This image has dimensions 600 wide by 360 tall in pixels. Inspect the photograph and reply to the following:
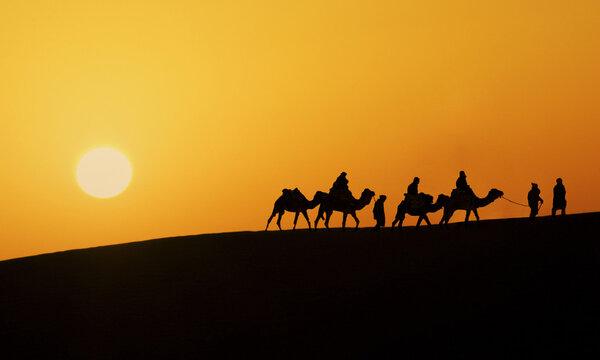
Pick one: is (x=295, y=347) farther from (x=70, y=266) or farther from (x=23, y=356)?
(x=70, y=266)

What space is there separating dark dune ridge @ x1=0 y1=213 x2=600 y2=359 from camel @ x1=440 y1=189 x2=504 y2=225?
71 cm

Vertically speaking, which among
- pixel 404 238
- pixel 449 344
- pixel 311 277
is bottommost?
pixel 449 344

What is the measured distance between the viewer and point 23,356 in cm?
1852

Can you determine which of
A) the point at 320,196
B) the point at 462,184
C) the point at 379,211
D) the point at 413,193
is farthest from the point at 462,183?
the point at 320,196

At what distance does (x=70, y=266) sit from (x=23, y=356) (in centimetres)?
937

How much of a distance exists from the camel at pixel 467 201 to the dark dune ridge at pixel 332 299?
2.34 feet

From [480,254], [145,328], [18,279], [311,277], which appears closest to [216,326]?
[145,328]

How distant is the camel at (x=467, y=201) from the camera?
90.1ft

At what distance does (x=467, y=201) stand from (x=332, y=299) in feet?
30.4

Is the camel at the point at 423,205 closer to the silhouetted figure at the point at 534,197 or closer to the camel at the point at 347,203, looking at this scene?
the camel at the point at 347,203

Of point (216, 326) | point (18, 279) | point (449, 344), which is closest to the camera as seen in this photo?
point (449, 344)

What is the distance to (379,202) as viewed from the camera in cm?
2909

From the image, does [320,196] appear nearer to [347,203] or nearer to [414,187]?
[347,203]

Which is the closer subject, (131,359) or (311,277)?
(131,359)
